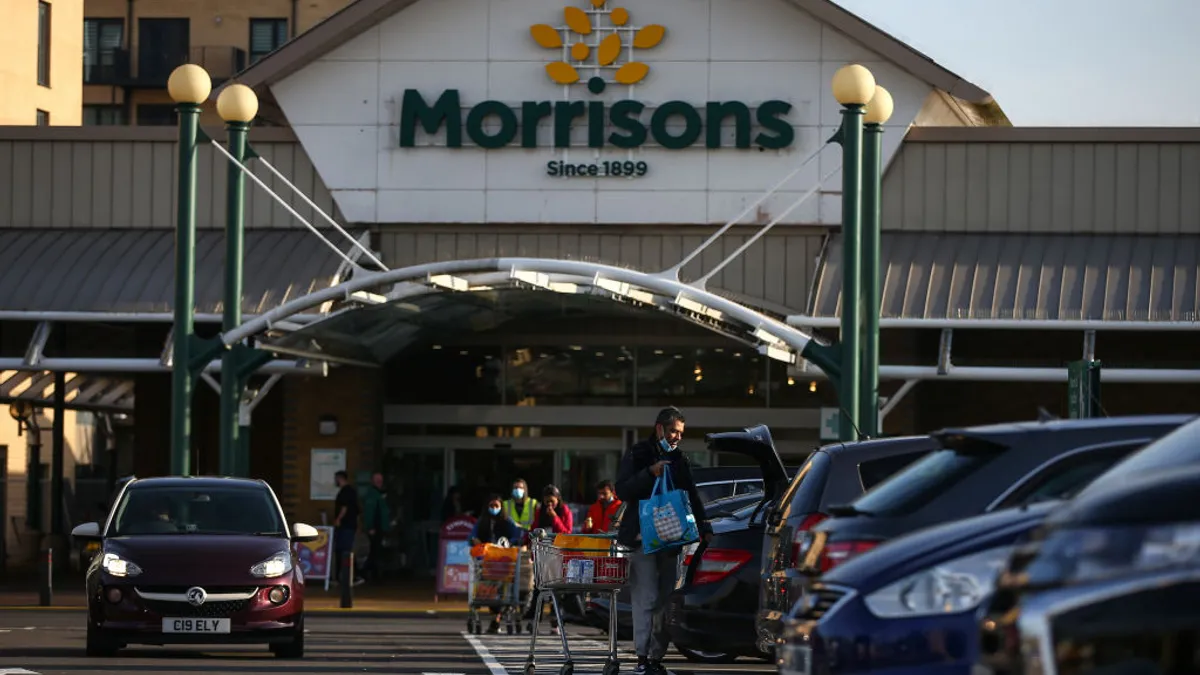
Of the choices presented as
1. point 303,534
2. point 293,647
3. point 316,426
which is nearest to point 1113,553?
point 293,647

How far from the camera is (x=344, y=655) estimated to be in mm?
17703

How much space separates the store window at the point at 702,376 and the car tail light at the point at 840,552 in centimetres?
2264

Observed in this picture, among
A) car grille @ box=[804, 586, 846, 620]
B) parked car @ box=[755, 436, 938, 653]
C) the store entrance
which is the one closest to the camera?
car grille @ box=[804, 586, 846, 620]

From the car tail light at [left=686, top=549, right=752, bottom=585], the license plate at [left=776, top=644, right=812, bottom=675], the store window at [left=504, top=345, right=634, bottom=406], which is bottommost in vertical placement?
the car tail light at [left=686, top=549, right=752, bottom=585]

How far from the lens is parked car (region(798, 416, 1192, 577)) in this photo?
9320 millimetres

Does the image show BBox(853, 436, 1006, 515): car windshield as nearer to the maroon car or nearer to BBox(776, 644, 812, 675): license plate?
BBox(776, 644, 812, 675): license plate

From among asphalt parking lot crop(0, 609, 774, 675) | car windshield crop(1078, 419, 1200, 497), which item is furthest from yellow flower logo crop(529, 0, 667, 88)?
car windshield crop(1078, 419, 1200, 497)

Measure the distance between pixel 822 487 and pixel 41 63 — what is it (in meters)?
38.2

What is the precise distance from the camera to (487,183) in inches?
1162

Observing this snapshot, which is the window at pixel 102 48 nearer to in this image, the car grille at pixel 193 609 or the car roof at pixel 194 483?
the car roof at pixel 194 483

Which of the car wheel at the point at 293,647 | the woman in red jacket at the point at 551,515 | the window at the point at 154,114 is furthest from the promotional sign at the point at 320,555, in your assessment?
the window at the point at 154,114

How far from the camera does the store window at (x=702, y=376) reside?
32.5m

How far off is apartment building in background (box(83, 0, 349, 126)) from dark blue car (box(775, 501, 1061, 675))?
190 feet

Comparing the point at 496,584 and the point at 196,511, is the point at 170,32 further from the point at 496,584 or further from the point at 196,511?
the point at 196,511
